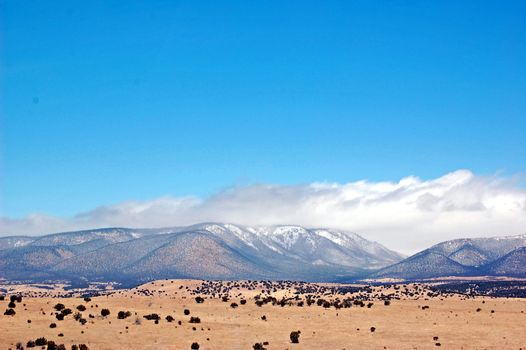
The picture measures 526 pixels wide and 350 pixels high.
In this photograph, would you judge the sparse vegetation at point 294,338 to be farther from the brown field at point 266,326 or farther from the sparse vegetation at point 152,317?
the sparse vegetation at point 152,317

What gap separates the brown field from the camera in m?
72.6

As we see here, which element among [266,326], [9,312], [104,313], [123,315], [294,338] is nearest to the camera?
[294,338]

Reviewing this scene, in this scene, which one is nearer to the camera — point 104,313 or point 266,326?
point 266,326

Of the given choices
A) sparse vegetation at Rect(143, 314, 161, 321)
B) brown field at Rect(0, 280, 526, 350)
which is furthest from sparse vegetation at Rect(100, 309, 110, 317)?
sparse vegetation at Rect(143, 314, 161, 321)

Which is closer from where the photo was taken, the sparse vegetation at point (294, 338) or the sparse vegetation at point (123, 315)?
the sparse vegetation at point (294, 338)

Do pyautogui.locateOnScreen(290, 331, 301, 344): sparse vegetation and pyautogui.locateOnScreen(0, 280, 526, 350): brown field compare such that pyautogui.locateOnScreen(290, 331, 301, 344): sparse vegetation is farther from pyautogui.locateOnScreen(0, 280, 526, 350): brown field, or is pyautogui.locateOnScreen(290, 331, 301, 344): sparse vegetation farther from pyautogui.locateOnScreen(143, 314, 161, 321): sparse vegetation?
pyautogui.locateOnScreen(143, 314, 161, 321): sparse vegetation

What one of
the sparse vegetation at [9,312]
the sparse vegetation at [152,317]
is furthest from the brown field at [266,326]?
the sparse vegetation at [9,312]

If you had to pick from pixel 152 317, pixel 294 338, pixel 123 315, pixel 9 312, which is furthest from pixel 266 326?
pixel 9 312

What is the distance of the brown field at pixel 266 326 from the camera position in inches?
2859

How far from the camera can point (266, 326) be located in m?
87.8

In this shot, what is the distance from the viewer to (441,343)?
74.6 m

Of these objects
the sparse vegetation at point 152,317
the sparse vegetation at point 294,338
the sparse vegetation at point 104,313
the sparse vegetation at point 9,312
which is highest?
the sparse vegetation at point 9,312

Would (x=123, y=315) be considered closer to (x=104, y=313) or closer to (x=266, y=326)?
(x=104, y=313)

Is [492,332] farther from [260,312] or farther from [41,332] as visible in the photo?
[41,332]
